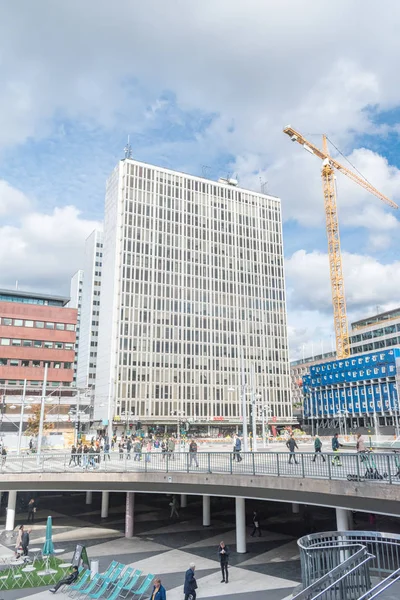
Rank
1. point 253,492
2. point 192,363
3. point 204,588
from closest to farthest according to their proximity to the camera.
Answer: point 204,588 < point 253,492 < point 192,363

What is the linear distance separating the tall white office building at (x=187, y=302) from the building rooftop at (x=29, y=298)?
35.9 ft

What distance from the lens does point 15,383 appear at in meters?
71.7

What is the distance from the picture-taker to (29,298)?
88.7 m

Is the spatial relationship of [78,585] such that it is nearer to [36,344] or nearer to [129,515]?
[129,515]

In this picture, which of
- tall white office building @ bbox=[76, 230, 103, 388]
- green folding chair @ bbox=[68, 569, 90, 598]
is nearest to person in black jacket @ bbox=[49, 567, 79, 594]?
green folding chair @ bbox=[68, 569, 90, 598]

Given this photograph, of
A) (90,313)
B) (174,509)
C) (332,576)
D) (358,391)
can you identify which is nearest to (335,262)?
(358,391)

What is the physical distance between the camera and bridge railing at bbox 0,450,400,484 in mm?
17531

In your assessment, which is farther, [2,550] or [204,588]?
[2,550]

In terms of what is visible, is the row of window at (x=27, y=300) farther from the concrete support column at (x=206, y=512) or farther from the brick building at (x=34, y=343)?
the concrete support column at (x=206, y=512)

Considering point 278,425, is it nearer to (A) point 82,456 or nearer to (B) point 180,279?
(B) point 180,279

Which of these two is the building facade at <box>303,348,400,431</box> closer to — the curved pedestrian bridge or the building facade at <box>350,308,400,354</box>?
the building facade at <box>350,308,400,354</box>

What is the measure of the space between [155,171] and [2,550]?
295 feet

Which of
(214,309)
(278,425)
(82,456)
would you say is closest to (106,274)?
(214,309)

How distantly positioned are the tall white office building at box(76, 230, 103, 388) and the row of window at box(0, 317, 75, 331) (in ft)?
135
